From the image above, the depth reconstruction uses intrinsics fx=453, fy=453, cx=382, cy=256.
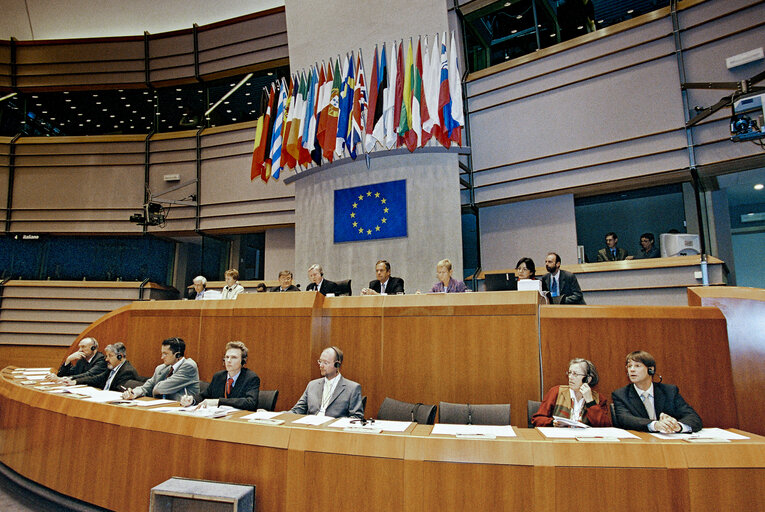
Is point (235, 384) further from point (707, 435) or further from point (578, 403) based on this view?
point (707, 435)

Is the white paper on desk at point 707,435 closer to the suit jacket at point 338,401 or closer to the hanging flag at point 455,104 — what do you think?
the suit jacket at point 338,401

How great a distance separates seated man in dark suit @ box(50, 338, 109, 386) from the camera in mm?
5047

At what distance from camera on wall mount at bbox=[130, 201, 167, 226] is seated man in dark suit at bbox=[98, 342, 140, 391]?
19.6ft

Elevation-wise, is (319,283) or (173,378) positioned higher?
(319,283)

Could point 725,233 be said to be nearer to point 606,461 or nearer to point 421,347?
point 421,347

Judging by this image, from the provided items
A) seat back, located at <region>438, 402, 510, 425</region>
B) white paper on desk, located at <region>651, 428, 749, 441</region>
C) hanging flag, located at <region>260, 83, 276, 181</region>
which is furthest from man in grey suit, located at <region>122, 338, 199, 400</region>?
hanging flag, located at <region>260, 83, 276, 181</region>

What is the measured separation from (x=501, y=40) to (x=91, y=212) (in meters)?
10.2

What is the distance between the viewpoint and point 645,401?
308 cm

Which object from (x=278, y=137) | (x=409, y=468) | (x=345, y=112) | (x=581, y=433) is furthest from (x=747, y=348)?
(x=278, y=137)

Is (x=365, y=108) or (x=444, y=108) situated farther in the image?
Result: (x=365, y=108)

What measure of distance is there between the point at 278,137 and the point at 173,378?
18.1 feet

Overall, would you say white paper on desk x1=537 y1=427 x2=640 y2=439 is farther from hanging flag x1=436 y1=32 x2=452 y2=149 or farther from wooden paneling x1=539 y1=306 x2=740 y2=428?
hanging flag x1=436 y1=32 x2=452 y2=149

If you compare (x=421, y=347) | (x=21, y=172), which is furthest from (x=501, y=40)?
(x=21, y=172)

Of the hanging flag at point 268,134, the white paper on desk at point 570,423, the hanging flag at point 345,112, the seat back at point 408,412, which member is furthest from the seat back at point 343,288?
the hanging flag at point 268,134
